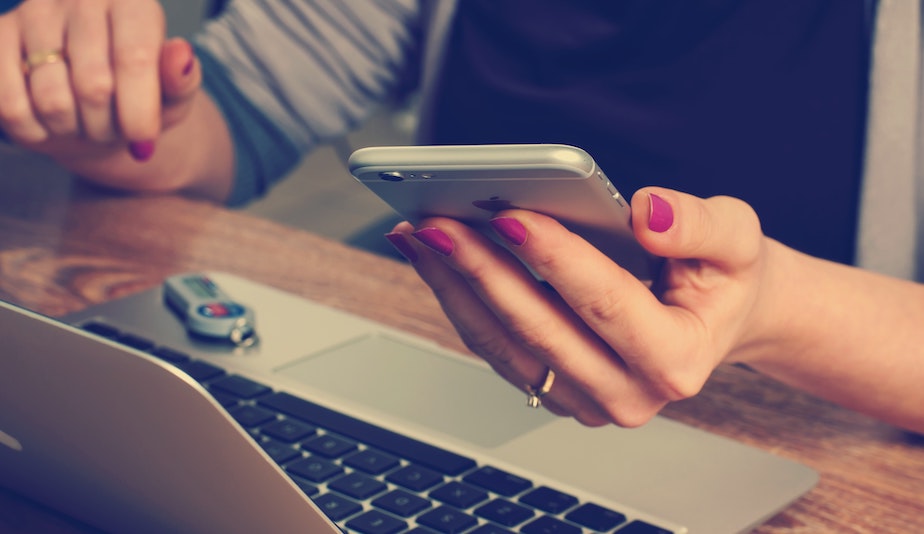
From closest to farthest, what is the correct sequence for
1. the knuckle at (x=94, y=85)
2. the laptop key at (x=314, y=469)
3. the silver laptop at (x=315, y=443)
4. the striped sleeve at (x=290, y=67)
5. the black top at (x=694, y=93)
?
1. the silver laptop at (x=315, y=443)
2. the laptop key at (x=314, y=469)
3. the knuckle at (x=94, y=85)
4. the black top at (x=694, y=93)
5. the striped sleeve at (x=290, y=67)

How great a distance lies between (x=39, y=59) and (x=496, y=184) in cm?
48

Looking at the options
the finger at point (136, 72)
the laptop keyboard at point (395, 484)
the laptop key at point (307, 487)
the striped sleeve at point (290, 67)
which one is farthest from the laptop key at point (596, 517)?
the striped sleeve at point (290, 67)

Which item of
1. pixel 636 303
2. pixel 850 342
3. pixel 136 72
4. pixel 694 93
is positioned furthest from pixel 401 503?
pixel 694 93

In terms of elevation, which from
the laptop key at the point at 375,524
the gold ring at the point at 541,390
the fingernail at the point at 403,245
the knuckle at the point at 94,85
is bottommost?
the laptop key at the point at 375,524

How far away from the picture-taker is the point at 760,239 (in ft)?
1.48

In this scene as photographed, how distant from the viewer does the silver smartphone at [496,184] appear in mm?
338

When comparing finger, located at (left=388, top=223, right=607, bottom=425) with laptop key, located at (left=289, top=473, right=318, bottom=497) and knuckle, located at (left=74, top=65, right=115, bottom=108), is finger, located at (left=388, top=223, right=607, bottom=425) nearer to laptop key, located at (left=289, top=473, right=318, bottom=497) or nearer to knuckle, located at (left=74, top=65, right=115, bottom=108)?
laptop key, located at (left=289, top=473, right=318, bottom=497)

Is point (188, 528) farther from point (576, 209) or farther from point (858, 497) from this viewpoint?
point (858, 497)

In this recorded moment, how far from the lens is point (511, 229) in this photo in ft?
1.26

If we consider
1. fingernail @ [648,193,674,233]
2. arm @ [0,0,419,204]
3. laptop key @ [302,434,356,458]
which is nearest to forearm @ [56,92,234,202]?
arm @ [0,0,419,204]

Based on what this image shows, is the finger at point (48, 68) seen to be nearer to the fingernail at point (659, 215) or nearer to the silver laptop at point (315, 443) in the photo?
the silver laptop at point (315, 443)

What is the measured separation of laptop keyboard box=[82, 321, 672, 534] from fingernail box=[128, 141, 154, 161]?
306 millimetres

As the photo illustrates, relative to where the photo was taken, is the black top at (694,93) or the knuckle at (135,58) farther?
the black top at (694,93)

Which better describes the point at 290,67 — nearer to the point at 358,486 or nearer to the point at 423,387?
the point at 423,387
